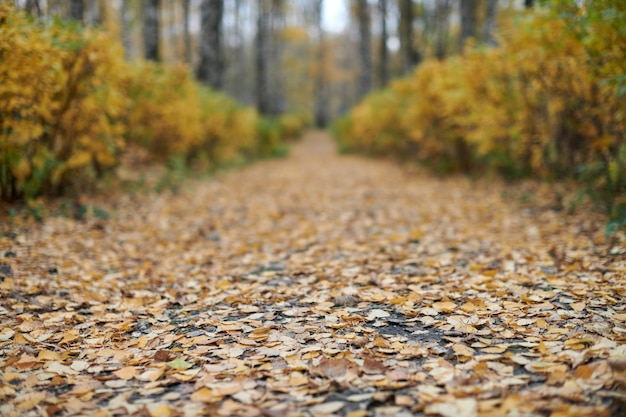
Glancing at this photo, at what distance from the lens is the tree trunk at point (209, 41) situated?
11.2 m

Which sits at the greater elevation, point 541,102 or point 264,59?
point 264,59

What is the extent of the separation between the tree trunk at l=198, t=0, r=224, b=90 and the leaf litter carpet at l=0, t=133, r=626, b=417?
22.9ft

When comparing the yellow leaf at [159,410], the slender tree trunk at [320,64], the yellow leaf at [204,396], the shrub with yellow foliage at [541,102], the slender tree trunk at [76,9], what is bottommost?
the yellow leaf at [159,410]

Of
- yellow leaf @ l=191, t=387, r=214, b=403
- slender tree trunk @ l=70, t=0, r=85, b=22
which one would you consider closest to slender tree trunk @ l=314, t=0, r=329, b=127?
slender tree trunk @ l=70, t=0, r=85, b=22

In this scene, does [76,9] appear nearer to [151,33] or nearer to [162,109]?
[162,109]

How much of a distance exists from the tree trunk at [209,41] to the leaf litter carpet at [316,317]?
22.9 feet

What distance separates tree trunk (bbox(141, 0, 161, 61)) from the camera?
10.9 m

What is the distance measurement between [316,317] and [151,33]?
33.2 feet

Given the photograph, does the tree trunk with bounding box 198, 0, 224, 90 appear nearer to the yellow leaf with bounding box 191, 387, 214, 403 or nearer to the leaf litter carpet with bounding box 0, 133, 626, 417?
the leaf litter carpet with bounding box 0, 133, 626, 417

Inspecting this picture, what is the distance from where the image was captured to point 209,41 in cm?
1129

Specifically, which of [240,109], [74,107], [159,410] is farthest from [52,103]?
[240,109]

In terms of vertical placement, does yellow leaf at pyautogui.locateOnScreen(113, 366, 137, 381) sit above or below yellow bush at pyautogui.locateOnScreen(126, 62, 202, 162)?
below

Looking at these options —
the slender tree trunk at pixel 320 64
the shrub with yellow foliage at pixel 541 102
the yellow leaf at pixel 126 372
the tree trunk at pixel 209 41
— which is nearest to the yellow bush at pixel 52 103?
the yellow leaf at pixel 126 372

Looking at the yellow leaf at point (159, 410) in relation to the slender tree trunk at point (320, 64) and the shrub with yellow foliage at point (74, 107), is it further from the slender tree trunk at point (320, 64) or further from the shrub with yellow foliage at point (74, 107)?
the slender tree trunk at point (320, 64)
